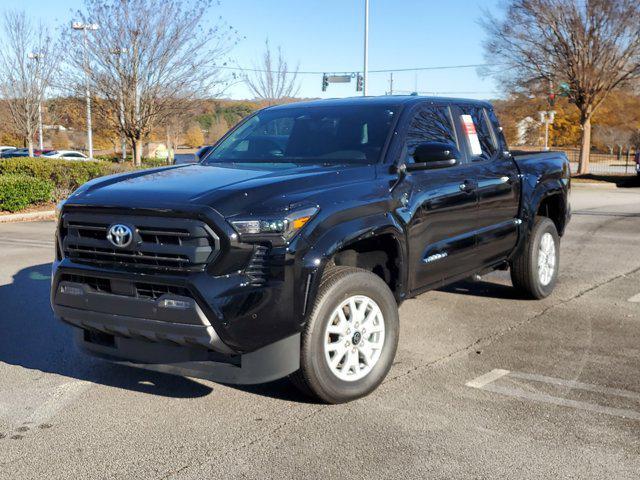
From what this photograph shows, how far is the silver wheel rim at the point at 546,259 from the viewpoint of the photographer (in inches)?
275

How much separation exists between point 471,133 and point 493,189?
→ 496 millimetres

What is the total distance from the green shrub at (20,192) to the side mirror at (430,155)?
12394 millimetres

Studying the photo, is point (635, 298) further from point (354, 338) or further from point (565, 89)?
point (565, 89)

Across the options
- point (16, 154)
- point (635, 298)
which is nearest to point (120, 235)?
point (635, 298)

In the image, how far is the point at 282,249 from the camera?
3.80m

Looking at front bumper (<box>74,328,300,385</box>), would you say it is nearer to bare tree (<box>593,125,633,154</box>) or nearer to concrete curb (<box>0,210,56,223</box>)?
concrete curb (<box>0,210,56,223</box>)

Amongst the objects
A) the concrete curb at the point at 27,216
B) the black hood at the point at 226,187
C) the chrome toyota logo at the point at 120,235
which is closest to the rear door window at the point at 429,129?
the black hood at the point at 226,187

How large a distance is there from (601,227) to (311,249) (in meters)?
11.0

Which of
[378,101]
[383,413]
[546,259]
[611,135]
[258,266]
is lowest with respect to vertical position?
[383,413]

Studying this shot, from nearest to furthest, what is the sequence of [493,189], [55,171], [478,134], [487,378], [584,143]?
[487,378]
[493,189]
[478,134]
[55,171]
[584,143]

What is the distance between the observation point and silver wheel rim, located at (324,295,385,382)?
422 cm

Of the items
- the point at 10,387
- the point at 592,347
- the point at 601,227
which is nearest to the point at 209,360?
the point at 10,387

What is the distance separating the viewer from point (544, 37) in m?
29.8

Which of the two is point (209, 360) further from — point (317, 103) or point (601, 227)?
point (601, 227)
